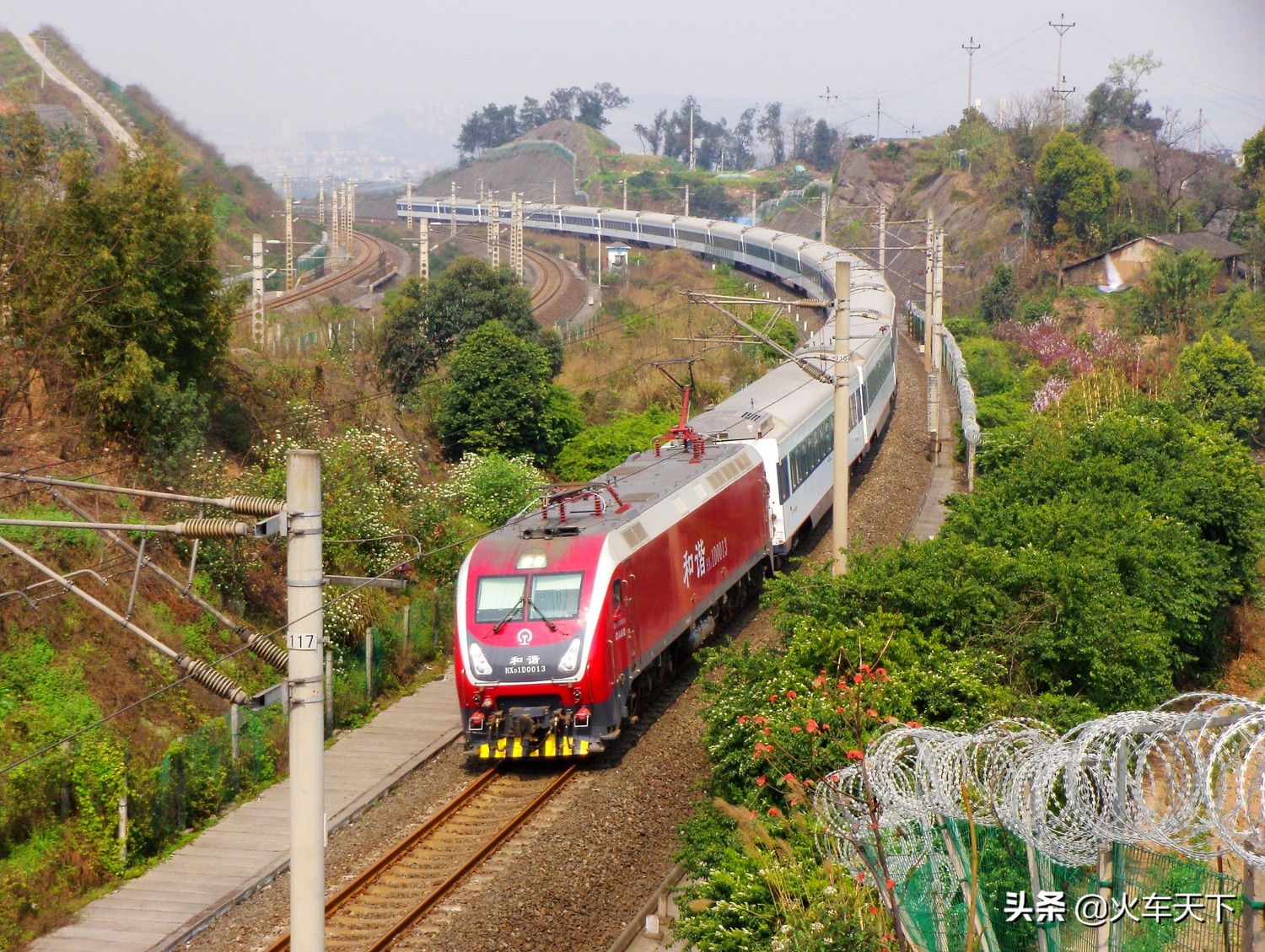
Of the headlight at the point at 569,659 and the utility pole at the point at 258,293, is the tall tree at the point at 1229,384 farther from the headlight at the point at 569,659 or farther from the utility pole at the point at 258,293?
the headlight at the point at 569,659

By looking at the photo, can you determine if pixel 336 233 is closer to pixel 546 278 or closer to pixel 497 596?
pixel 546 278

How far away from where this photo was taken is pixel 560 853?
12906 millimetres

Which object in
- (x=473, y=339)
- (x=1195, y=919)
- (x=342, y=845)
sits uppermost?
(x=473, y=339)

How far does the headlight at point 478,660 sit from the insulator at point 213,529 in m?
6.64

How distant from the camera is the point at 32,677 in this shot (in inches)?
574

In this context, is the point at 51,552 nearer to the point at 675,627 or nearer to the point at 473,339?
the point at 675,627

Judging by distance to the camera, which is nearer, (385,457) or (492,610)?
(492,610)

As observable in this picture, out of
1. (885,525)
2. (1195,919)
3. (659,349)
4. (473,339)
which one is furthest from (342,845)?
(659,349)

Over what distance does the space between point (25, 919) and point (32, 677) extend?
377 cm

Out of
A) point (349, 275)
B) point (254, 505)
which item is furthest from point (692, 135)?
point (254, 505)

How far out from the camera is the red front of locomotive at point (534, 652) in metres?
14.4

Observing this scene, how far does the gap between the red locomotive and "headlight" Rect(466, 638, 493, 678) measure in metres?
0.01

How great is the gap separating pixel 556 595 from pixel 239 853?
4312 millimetres

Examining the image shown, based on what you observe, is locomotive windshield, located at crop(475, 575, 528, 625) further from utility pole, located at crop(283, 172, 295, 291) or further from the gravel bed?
utility pole, located at crop(283, 172, 295, 291)
